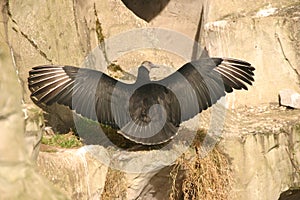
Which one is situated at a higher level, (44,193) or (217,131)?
(44,193)

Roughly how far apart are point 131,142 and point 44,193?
2818mm

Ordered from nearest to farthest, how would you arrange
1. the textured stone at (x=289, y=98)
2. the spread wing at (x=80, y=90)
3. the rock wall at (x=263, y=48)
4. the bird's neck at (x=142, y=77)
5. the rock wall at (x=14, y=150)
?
the rock wall at (x=14, y=150) < the spread wing at (x=80, y=90) < the bird's neck at (x=142, y=77) < the textured stone at (x=289, y=98) < the rock wall at (x=263, y=48)

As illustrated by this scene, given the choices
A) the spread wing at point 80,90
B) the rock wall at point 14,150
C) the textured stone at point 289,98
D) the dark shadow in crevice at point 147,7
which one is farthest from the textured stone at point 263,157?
the rock wall at point 14,150

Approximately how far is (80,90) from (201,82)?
0.79 metres

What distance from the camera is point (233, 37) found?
21.1 ft

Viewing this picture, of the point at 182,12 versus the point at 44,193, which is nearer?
the point at 44,193

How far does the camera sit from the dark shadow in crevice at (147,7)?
22.8 feet

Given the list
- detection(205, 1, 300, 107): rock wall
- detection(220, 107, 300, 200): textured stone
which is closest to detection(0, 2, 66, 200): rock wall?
detection(220, 107, 300, 200): textured stone

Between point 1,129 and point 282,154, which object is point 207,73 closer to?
point 282,154

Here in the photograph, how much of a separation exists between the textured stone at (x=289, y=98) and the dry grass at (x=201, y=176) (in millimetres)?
1350

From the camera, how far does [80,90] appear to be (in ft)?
14.6

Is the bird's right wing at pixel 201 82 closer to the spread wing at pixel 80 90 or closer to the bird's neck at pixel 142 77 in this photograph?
the bird's neck at pixel 142 77

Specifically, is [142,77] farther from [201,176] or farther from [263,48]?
[263,48]

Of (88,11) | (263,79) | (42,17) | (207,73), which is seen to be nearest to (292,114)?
(263,79)
